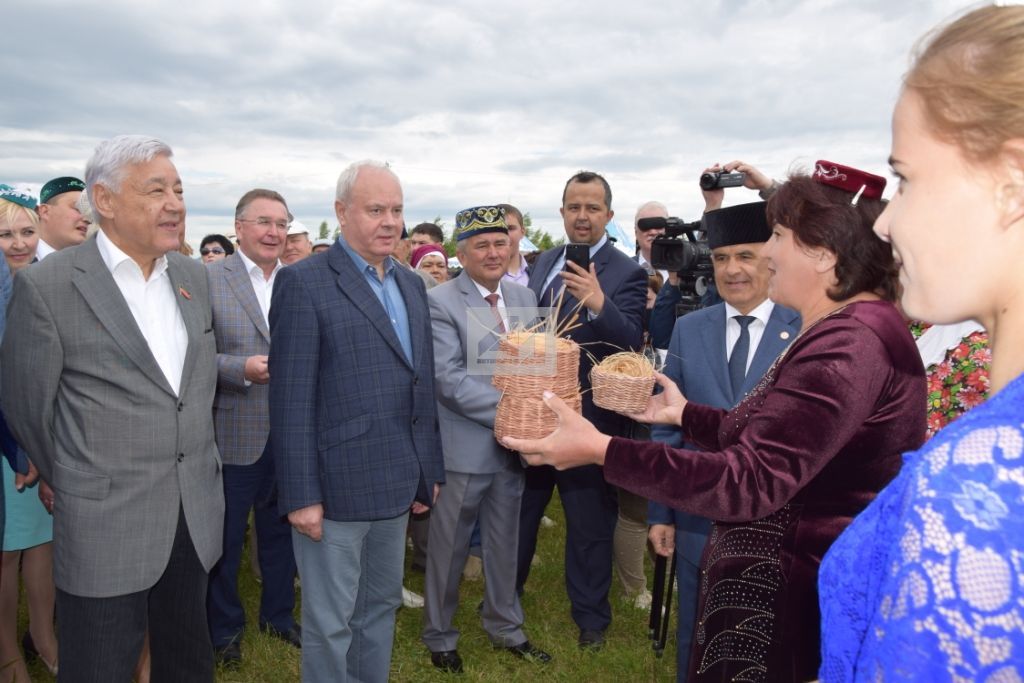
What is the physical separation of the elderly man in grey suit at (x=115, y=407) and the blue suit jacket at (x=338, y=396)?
13.9 inches

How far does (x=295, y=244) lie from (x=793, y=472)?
5901 millimetres

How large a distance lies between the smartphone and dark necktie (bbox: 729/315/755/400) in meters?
1.17

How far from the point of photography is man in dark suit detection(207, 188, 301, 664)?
4.14m

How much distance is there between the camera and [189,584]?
9.39ft

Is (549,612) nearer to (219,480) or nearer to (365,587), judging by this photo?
(365,587)

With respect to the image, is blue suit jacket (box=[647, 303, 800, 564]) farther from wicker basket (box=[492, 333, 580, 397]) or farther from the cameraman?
wicker basket (box=[492, 333, 580, 397])

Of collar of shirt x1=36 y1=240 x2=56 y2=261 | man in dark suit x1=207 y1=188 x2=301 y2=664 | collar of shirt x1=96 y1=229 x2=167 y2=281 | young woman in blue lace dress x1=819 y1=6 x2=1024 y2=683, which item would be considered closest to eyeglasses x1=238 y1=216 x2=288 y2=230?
man in dark suit x1=207 y1=188 x2=301 y2=664

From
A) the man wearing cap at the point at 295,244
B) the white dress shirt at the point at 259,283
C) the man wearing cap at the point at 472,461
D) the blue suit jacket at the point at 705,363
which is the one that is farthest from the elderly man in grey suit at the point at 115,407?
the man wearing cap at the point at 295,244

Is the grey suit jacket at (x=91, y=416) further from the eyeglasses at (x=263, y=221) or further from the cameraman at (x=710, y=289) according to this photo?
the cameraman at (x=710, y=289)

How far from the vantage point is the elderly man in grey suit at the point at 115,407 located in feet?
8.12

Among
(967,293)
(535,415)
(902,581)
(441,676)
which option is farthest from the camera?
(441,676)

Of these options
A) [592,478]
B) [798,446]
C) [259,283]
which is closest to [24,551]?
[259,283]

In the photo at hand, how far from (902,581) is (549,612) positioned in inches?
178

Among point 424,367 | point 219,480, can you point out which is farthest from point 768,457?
point 219,480
